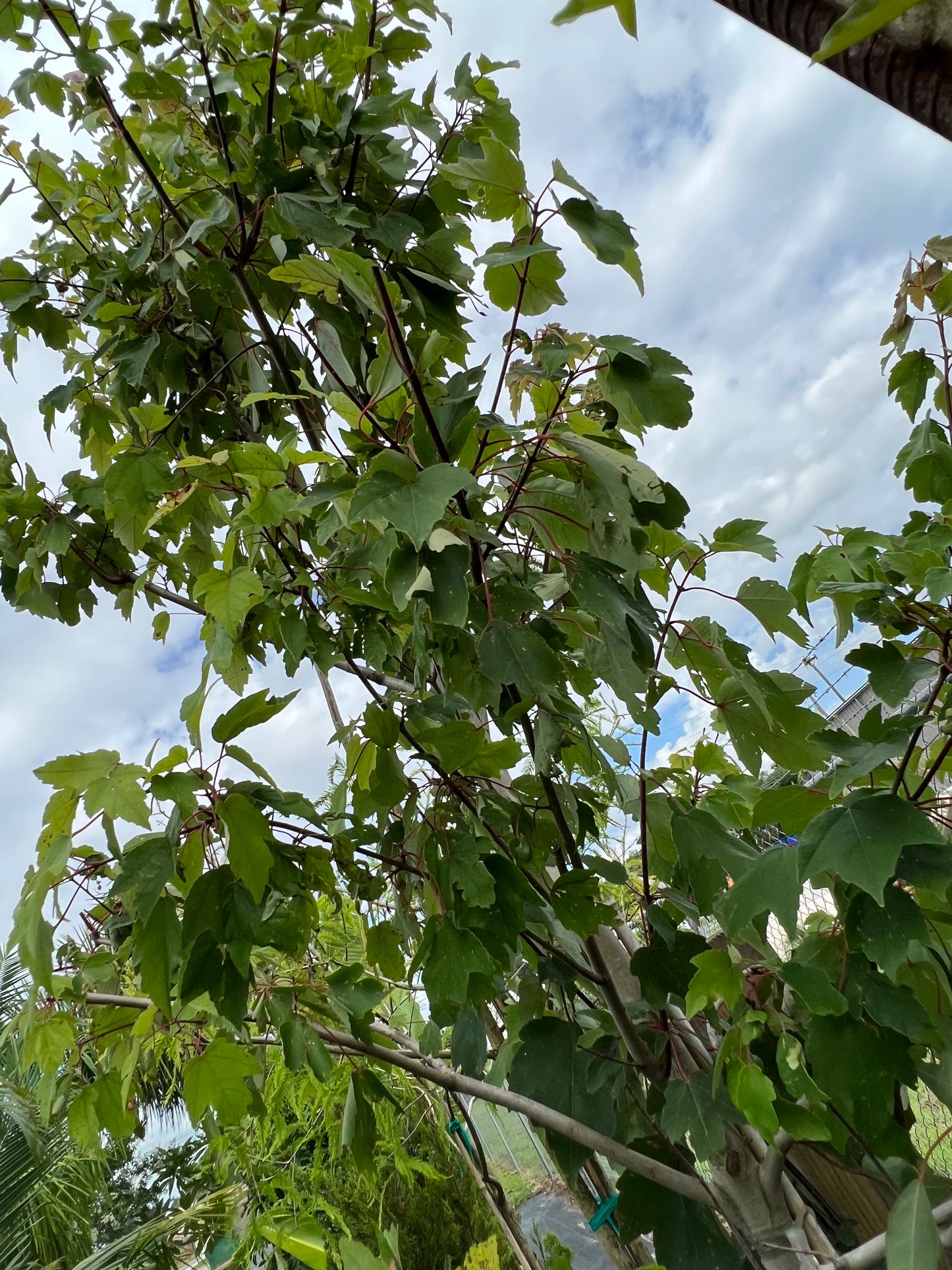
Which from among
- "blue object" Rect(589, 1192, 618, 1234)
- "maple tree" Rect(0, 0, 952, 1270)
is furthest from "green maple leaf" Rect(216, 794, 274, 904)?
"blue object" Rect(589, 1192, 618, 1234)

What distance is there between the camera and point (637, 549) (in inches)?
22.0

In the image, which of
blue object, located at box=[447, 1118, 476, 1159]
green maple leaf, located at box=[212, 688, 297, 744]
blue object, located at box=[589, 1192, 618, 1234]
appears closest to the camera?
green maple leaf, located at box=[212, 688, 297, 744]

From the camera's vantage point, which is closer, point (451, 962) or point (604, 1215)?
point (451, 962)

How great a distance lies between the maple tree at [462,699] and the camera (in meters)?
0.52

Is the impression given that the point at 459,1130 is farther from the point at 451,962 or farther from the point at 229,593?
the point at 229,593

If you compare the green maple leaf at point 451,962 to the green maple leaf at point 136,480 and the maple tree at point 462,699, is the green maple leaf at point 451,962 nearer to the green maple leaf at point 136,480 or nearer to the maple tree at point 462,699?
the maple tree at point 462,699

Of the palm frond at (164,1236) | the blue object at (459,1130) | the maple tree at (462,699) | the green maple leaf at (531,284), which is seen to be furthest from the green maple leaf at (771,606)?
the palm frond at (164,1236)

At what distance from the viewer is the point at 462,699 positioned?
0.62 m

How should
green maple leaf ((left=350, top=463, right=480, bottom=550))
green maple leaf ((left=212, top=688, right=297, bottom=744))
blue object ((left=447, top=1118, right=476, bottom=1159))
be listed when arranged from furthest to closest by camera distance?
blue object ((left=447, top=1118, right=476, bottom=1159)) < green maple leaf ((left=212, top=688, right=297, bottom=744)) < green maple leaf ((left=350, top=463, right=480, bottom=550))

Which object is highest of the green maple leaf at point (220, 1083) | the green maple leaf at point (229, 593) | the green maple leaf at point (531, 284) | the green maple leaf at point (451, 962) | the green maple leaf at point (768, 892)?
the green maple leaf at point (531, 284)

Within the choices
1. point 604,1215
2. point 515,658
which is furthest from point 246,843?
point 604,1215

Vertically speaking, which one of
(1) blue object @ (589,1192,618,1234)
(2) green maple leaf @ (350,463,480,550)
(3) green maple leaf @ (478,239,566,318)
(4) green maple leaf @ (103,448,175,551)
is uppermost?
(4) green maple leaf @ (103,448,175,551)

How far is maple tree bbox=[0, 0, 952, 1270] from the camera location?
52 cm

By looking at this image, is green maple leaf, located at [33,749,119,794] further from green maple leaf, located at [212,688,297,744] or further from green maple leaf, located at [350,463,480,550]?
green maple leaf, located at [350,463,480,550]
